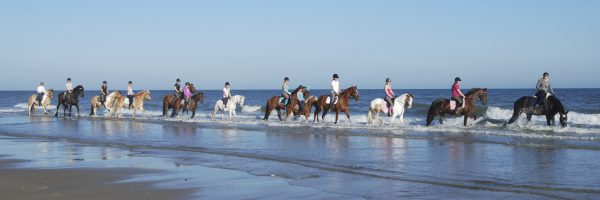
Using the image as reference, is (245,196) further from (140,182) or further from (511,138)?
(511,138)

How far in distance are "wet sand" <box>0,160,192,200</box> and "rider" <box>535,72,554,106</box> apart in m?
14.9

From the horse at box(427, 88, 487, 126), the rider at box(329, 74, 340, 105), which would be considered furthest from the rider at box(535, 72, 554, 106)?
the rider at box(329, 74, 340, 105)

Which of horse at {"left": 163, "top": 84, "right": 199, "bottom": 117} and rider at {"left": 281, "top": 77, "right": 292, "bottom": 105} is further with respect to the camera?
horse at {"left": 163, "top": 84, "right": 199, "bottom": 117}

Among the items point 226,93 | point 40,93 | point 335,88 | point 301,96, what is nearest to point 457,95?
point 335,88

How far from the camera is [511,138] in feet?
54.9

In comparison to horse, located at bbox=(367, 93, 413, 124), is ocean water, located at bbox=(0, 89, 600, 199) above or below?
below

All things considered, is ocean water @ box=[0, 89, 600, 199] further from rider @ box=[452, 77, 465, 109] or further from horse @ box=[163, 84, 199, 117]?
horse @ box=[163, 84, 199, 117]

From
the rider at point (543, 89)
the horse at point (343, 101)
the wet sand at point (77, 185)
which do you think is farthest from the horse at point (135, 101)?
the wet sand at point (77, 185)

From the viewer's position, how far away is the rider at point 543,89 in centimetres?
2049

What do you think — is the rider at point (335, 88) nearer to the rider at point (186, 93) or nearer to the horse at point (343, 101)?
the horse at point (343, 101)

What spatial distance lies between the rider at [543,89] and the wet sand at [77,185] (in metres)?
14.9

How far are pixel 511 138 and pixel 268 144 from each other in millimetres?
6672

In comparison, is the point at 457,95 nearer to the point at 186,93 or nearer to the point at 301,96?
the point at 301,96

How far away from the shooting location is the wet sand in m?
7.98
